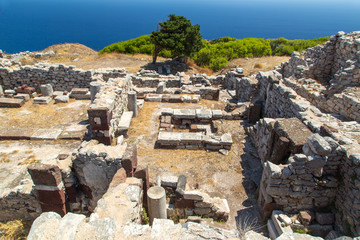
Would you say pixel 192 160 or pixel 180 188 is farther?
pixel 192 160

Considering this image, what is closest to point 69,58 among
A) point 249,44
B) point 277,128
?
point 249,44

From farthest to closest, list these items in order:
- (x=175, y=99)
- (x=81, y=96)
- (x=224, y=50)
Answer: (x=224, y=50), (x=81, y=96), (x=175, y=99)

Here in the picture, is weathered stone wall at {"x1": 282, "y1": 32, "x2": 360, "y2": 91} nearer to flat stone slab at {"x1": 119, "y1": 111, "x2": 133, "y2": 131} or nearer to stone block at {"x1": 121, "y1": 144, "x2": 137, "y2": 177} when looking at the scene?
flat stone slab at {"x1": 119, "y1": 111, "x2": 133, "y2": 131}

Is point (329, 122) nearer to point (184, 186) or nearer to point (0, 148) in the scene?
point (184, 186)

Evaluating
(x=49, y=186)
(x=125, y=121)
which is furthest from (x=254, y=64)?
(x=49, y=186)

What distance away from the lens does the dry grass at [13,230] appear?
671cm

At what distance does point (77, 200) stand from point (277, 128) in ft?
24.1

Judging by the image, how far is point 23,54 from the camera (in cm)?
2666

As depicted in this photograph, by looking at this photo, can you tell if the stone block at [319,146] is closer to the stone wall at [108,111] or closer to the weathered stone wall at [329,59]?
the stone wall at [108,111]

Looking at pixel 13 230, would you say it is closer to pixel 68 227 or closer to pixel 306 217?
pixel 68 227

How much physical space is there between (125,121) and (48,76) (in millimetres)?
9550

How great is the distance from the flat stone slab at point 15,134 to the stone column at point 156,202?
8452mm

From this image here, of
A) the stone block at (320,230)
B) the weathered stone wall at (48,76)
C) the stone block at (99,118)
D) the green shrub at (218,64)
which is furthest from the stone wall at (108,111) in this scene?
the green shrub at (218,64)

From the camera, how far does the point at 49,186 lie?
22.1 ft
